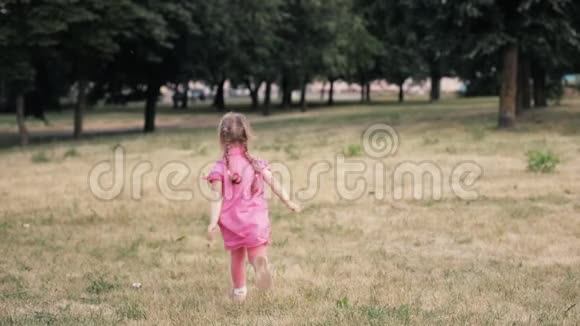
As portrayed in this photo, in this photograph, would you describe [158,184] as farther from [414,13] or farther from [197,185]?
[414,13]

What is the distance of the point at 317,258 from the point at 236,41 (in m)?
26.5

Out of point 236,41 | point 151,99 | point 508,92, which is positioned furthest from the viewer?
point 151,99

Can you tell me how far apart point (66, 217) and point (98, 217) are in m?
0.46

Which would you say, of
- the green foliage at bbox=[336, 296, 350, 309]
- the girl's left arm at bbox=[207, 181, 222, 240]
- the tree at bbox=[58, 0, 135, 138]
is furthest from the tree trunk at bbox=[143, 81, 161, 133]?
the green foliage at bbox=[336, 296, 350, 309]

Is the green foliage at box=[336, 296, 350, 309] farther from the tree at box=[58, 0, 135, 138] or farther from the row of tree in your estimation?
the tree at box=[58, 0, 135, 138]

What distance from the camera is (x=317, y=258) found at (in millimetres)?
7781

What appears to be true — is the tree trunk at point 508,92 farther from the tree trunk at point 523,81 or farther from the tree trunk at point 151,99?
the tree trunk at point 151,99

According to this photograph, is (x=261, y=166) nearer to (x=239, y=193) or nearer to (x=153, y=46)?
(x=239, y=193)

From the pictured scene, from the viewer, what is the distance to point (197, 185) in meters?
13.4

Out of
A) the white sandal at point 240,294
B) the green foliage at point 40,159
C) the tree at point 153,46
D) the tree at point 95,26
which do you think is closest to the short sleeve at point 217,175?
the white sandal at point 240,294

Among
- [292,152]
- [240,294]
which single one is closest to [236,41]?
[292,152]

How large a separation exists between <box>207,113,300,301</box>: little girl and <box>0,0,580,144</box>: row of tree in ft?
52.7

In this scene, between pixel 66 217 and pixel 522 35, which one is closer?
pixel 66 217

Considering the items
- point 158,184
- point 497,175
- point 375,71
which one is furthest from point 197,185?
point 375,71
